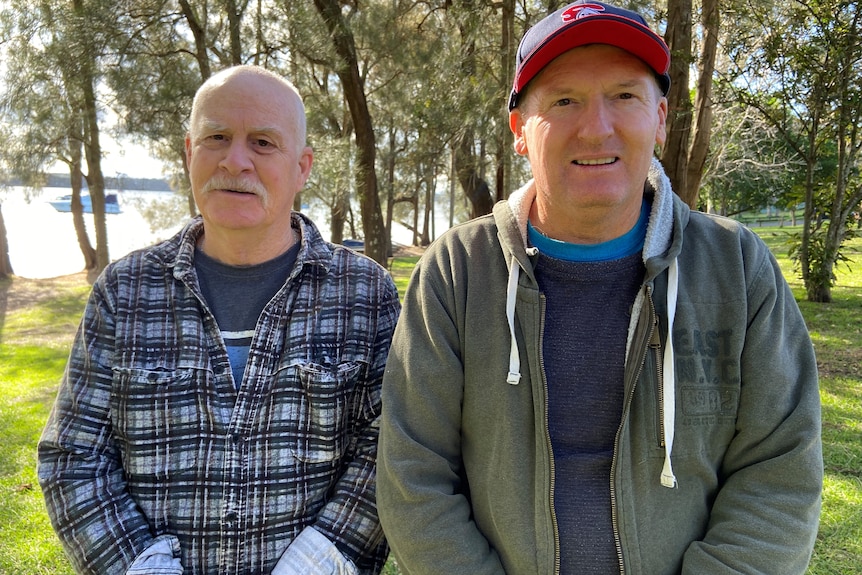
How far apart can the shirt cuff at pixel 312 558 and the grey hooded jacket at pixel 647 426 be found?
218mm

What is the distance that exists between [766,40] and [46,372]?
930cm

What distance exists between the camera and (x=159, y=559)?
64.9 inches

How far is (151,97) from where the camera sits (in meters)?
8.56

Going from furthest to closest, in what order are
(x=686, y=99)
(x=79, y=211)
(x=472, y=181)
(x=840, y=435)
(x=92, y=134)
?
(x=79, y=211), (x=92, y=134), (x=472, y=181), (x=686, y=99), (x=840, y=435)

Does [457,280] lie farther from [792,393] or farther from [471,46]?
[471,46]

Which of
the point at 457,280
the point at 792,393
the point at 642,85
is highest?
the point at 642,85

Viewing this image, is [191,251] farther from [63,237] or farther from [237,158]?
[63,237]

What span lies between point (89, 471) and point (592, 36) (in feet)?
5.74

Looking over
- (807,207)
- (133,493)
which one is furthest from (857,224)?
(133,493)

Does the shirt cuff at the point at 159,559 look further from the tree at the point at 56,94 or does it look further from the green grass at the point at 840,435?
the tree at the point at 56,94

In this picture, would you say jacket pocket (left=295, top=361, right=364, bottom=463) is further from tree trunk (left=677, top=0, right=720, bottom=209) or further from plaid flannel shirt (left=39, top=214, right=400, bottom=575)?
tree trunk (left=677, top=0, right=720, bottom=209)

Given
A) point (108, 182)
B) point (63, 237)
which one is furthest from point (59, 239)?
point (108, 182)

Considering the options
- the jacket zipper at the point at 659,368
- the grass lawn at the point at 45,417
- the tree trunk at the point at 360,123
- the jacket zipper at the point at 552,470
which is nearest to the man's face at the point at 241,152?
the jacket zipper at the point at 552,470

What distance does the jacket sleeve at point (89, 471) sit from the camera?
167 centimetres
